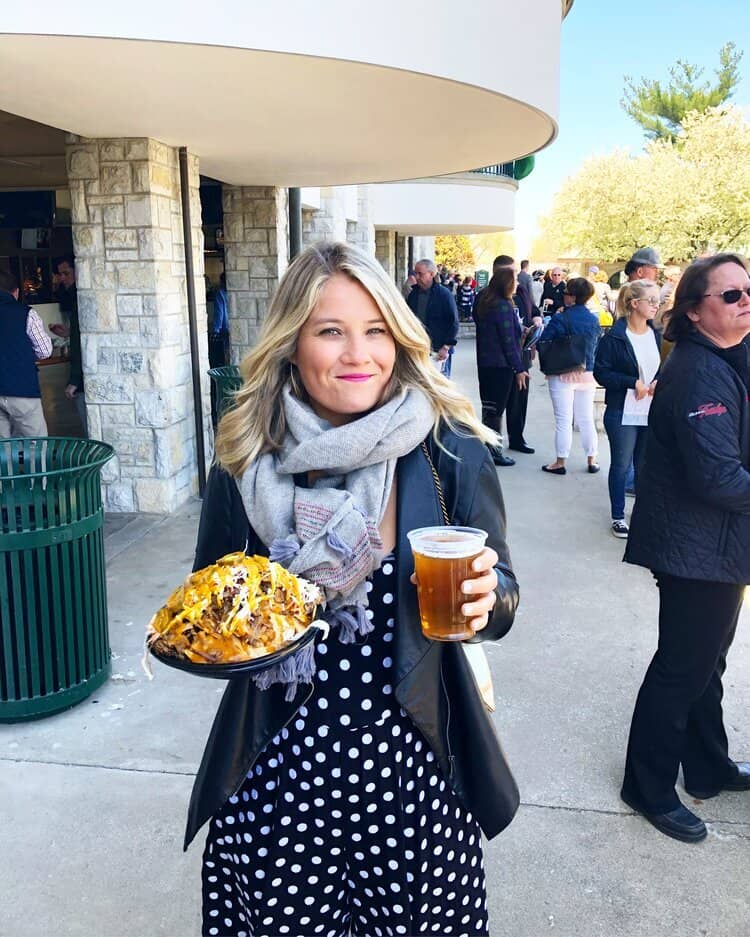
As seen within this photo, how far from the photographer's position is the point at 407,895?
176 centimetres

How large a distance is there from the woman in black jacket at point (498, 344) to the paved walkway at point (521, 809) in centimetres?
405

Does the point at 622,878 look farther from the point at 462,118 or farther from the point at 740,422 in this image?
the point at 462,118

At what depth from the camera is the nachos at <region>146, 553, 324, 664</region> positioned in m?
1.53

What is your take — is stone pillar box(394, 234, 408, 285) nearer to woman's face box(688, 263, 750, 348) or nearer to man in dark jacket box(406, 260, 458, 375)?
man in dark jacket box(406, 260, 458, 375)

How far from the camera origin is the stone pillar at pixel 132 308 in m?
6.67

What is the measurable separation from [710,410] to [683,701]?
1036mm

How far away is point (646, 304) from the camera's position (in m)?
6.34

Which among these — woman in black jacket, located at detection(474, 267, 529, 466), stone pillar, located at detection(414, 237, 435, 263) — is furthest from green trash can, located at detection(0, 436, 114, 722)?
stone pillar, located at detection(414, 237, 435, 263)

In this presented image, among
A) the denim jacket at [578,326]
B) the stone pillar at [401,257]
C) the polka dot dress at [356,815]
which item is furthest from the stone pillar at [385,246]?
the polka dot dress at [356,815]

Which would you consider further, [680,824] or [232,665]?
[680,824]

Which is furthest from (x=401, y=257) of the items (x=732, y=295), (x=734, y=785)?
(x=734, y=785)

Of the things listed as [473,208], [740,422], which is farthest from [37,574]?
[473,208]

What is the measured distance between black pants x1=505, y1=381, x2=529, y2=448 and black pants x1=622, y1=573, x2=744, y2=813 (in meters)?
6.46

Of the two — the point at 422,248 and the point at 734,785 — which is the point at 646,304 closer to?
the point at 734,785
